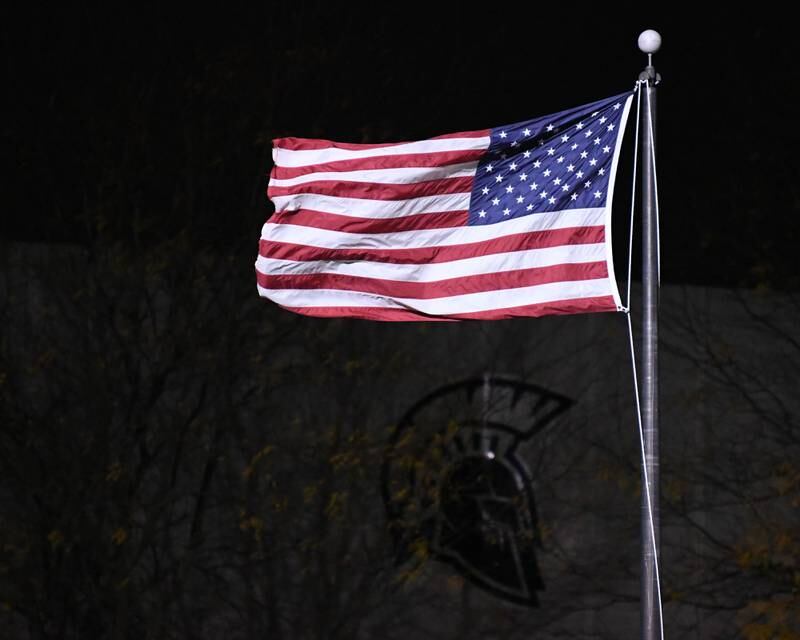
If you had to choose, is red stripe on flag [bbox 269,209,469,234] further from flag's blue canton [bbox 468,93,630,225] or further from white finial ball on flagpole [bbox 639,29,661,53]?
white finial ball on flagpole [bbox 639,29,661,53]

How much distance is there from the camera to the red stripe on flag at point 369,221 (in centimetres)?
648

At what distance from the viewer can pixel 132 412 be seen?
12.3 meters

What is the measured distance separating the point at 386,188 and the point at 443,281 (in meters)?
0.55

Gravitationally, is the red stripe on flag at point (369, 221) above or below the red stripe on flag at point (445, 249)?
above

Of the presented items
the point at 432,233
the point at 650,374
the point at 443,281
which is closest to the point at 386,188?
the point at 432,233

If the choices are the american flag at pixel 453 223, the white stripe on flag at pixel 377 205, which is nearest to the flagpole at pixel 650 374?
the american flag at pixel 453 223

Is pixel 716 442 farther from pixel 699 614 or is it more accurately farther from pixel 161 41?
pixel 161 41

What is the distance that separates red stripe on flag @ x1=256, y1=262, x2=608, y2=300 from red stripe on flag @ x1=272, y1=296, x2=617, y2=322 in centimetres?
9

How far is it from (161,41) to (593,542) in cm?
612

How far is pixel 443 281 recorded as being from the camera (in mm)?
6398

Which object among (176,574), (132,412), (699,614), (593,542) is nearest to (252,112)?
(132,412)

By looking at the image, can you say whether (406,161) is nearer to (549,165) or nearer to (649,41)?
(549,165)

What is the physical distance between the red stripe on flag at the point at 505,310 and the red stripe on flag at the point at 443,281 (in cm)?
9

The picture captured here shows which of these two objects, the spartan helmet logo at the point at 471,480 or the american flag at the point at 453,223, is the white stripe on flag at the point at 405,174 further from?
the spartan helmet logo at the point at 471,480
